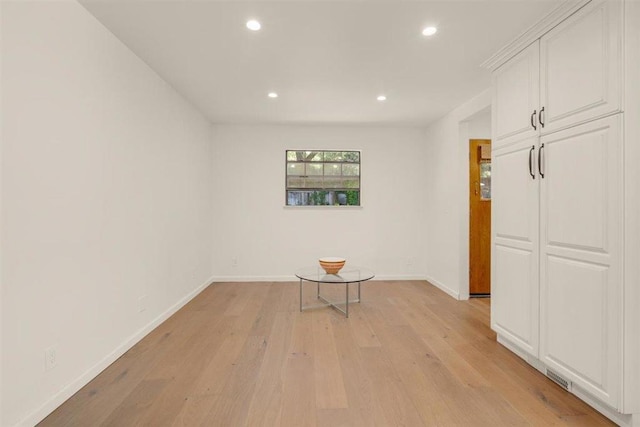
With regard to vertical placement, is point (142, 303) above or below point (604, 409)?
above

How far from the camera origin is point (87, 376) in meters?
2.02

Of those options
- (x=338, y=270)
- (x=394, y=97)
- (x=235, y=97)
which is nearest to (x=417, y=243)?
(x=338, y=270)

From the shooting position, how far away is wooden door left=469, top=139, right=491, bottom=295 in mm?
4113

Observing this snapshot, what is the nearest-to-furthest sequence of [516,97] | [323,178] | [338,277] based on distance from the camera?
[516,97] → [338,277] → [323,178]

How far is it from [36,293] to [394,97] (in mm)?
3574

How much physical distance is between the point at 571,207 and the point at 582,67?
820 millimetres

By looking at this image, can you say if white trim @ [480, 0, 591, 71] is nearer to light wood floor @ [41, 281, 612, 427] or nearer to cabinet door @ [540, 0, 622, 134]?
cabinet door @ [540, 0, 622, 134]

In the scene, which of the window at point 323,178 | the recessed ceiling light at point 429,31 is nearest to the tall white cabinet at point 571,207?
the recessed ceiling light at point 429,31

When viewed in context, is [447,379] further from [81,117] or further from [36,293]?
[81,117]

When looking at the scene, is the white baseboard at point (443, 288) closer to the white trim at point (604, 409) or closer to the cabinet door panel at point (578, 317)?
the cabinet door panel at point (578, 317)

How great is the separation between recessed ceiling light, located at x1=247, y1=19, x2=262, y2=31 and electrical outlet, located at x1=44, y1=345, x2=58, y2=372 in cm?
235

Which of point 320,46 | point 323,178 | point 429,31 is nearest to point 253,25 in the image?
point 320,46

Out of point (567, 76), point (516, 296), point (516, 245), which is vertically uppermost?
point (567, 76)

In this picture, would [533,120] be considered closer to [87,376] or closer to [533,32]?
[533,32]
